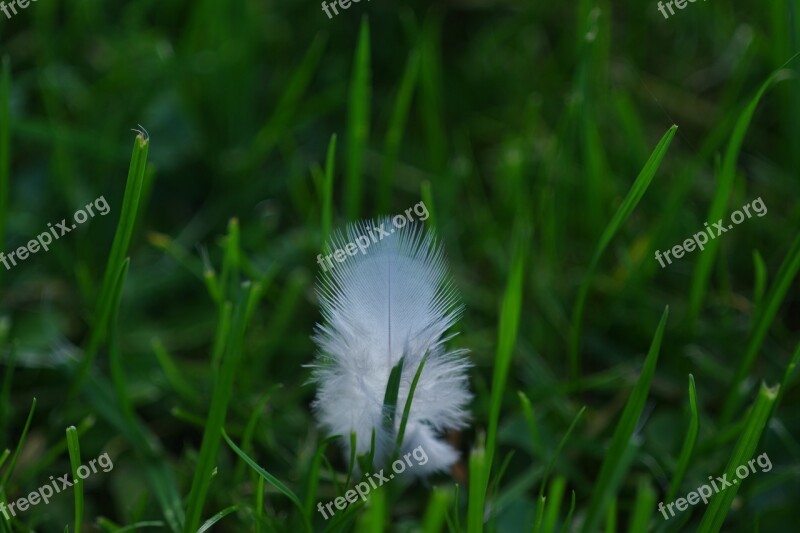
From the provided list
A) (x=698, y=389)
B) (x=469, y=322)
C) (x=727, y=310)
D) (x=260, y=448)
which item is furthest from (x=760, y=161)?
(x=260, y=448)

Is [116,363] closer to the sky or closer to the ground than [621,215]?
closer to the sky

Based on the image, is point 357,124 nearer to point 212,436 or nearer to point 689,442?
point 212,436

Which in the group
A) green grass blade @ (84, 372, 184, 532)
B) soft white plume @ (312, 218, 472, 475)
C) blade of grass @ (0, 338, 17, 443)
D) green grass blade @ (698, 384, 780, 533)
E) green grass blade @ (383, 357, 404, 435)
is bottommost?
green grass blade @ (698, 384, 780, 533)

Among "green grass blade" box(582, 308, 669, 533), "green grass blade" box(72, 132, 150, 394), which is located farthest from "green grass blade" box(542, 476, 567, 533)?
"green grass blade" box(72, 132, 150, 394)

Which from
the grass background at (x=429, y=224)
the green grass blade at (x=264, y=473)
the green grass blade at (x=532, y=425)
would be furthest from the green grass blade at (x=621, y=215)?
the green grass blade at (x=264, y=473)

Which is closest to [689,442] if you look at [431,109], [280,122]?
[431,109]

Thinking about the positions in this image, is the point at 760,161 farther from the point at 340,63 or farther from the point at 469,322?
the point at 340,63

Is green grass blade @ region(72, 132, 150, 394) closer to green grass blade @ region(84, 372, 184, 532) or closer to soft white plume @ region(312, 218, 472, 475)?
green grass blade @ region(84, 372, 184, 532)
